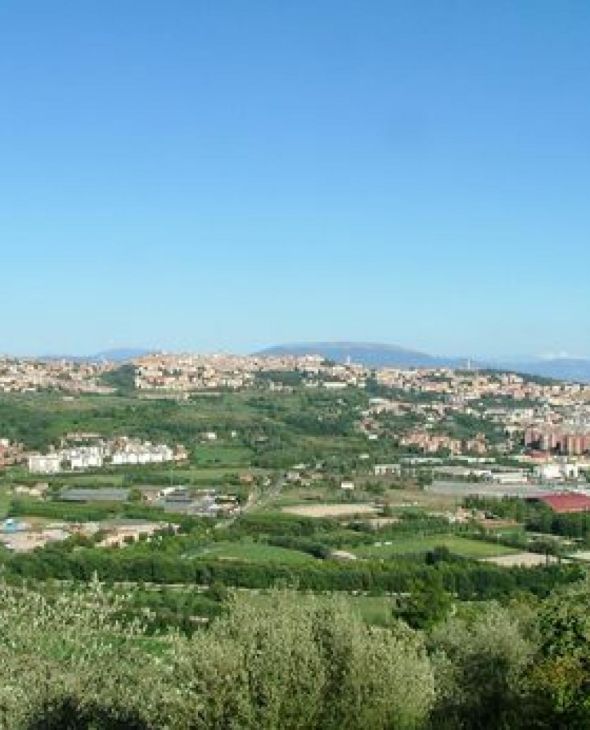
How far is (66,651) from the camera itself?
39.7 ft

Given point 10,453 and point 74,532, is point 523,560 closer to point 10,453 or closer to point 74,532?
point 74,532

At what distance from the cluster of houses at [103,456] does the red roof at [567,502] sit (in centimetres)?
2492

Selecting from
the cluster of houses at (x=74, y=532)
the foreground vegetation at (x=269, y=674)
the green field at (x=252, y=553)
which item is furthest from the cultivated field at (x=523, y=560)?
the foreground vegetation at (x=269, y=674)

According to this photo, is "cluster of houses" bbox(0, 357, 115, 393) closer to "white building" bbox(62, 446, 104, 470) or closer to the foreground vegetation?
"white building" bbox(62, 446, 104, 470)

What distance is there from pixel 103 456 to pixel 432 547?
109ft

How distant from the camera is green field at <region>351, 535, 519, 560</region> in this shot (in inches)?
1656

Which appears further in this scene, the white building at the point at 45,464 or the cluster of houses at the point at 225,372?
the cluster of houses at the point at 225,372

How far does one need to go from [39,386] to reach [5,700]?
96.9 metres

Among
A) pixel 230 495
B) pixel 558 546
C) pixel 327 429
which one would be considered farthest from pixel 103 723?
pixel 327 429

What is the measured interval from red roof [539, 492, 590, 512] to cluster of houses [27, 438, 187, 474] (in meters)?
24.9

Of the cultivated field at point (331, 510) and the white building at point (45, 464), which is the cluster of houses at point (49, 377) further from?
the cultivated field at point (331, 510)

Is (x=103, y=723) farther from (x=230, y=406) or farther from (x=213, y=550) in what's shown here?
(x=230, y=406)

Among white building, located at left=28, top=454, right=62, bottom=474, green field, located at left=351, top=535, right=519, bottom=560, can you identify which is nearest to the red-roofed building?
green field, located at left=351, top=535, right=519, bottom=560

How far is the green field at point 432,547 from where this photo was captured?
42062 mm
